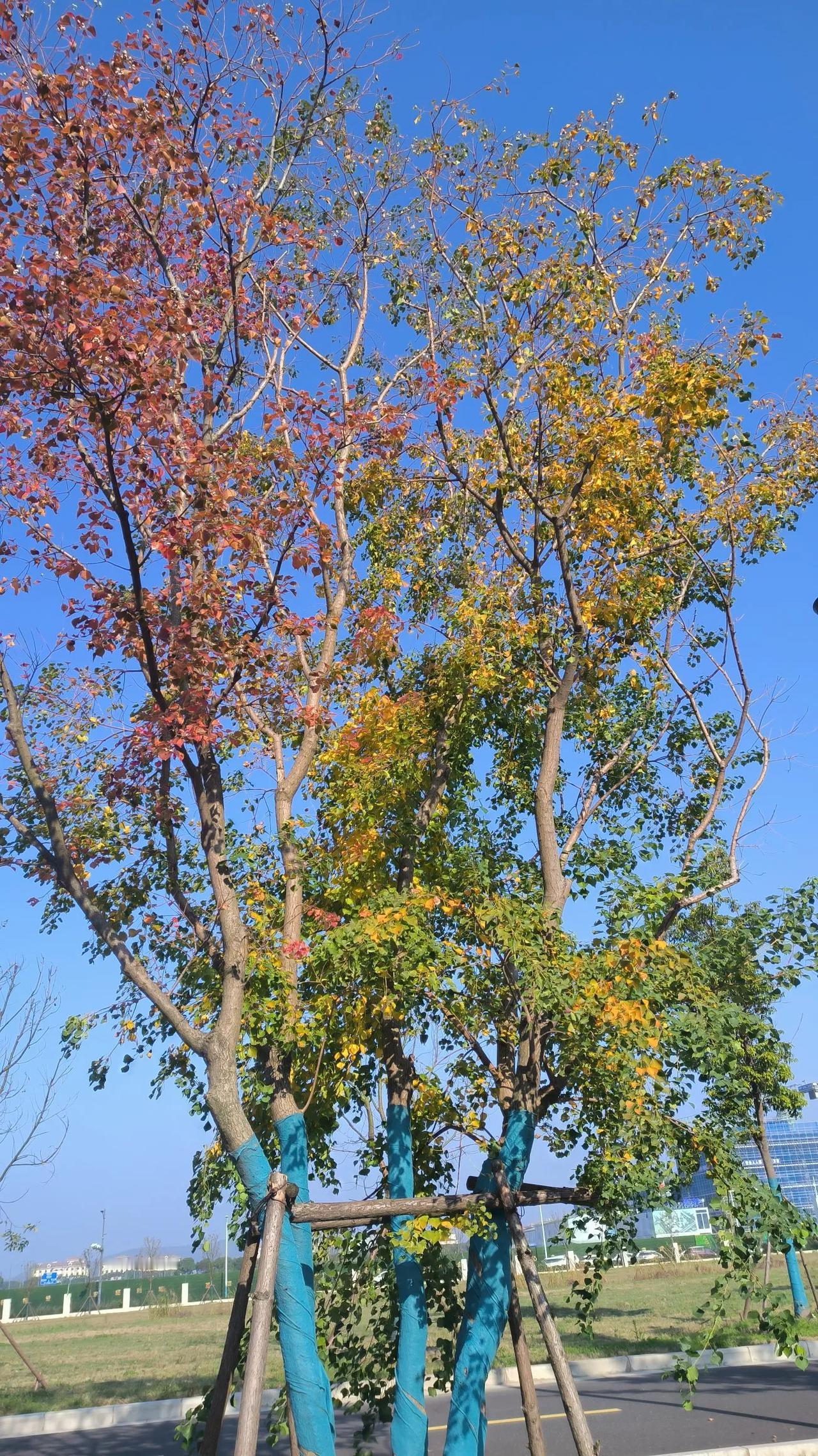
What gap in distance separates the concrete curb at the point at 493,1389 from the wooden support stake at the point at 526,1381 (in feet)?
8.53

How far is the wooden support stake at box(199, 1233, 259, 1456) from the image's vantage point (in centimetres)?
661

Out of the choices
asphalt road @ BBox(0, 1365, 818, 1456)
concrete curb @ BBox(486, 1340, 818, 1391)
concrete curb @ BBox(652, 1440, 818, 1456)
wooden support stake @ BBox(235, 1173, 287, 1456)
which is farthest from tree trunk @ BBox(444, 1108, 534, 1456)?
concrete curb @ BBox(486, 1340, 818, 1391)

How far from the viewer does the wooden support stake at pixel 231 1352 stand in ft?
21.7

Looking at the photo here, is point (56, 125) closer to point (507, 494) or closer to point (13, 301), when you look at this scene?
point (13, 301)

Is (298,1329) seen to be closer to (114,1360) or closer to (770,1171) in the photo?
(770,1171)

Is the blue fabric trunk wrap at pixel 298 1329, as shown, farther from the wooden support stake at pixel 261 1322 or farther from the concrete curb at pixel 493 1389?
the concrete curb at pixel 493 1389

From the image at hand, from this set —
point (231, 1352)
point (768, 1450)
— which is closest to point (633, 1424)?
point (768, 1450)

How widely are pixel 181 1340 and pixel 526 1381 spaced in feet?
62.1

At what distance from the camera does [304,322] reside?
348 inches

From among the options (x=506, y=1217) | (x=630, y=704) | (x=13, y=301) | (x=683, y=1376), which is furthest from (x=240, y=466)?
(x=683, y=1376)

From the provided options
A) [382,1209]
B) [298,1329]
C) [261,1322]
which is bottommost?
[298,1329]

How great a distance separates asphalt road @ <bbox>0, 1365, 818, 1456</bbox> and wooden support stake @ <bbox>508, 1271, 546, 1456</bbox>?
9.62ft

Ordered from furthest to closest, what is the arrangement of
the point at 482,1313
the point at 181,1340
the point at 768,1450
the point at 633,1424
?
the point at 181,1340 < the point at 633,1424 < the point at 768,1450 < the point at 482,1313

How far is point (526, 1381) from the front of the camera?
7.16m
